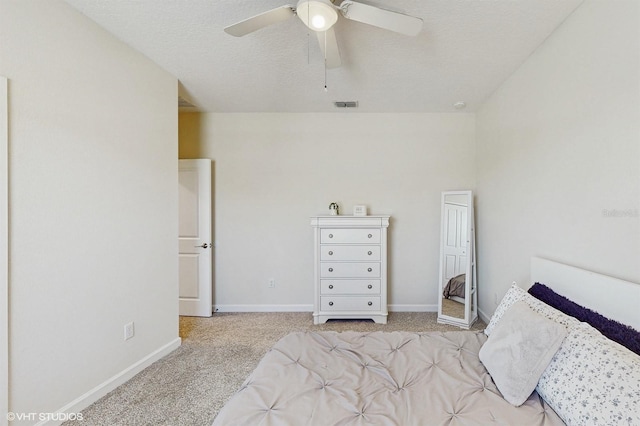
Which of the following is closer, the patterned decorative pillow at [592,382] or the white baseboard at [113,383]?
the patterned decorative pillow at [592,382]

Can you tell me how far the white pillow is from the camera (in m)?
1.22

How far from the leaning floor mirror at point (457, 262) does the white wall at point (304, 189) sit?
0.74 ft

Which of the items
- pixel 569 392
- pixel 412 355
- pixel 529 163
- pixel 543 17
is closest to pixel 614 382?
pixel 569 392

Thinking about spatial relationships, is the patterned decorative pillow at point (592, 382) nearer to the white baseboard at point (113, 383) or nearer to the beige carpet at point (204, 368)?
the beige carpet at point (204, 368)

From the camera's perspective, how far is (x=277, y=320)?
3.46 m

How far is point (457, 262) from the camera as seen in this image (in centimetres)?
339

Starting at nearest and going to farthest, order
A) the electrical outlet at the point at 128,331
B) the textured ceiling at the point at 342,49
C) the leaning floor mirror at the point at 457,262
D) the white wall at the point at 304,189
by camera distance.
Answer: the textured ceiling at the point at 342,49
the electrical outlet at the point at 128,331
the leaning floor mirror at the point at 457,262
the white wall at the point at 304,189

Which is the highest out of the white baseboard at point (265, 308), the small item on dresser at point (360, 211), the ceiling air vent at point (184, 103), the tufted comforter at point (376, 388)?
the ceiling air vent at point (184, 103)

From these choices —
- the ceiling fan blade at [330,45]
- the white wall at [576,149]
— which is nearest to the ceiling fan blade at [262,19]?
the ceiling fan blade at [330,45]

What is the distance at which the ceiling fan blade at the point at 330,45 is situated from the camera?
5.61 ft

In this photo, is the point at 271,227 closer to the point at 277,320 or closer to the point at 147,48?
the point at 277,320

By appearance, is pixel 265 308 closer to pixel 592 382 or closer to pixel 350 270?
pixel 350 270

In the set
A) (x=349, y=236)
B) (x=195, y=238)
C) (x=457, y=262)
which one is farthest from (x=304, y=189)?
(x=457, y=262)

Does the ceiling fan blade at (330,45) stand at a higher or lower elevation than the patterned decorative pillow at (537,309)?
higher
